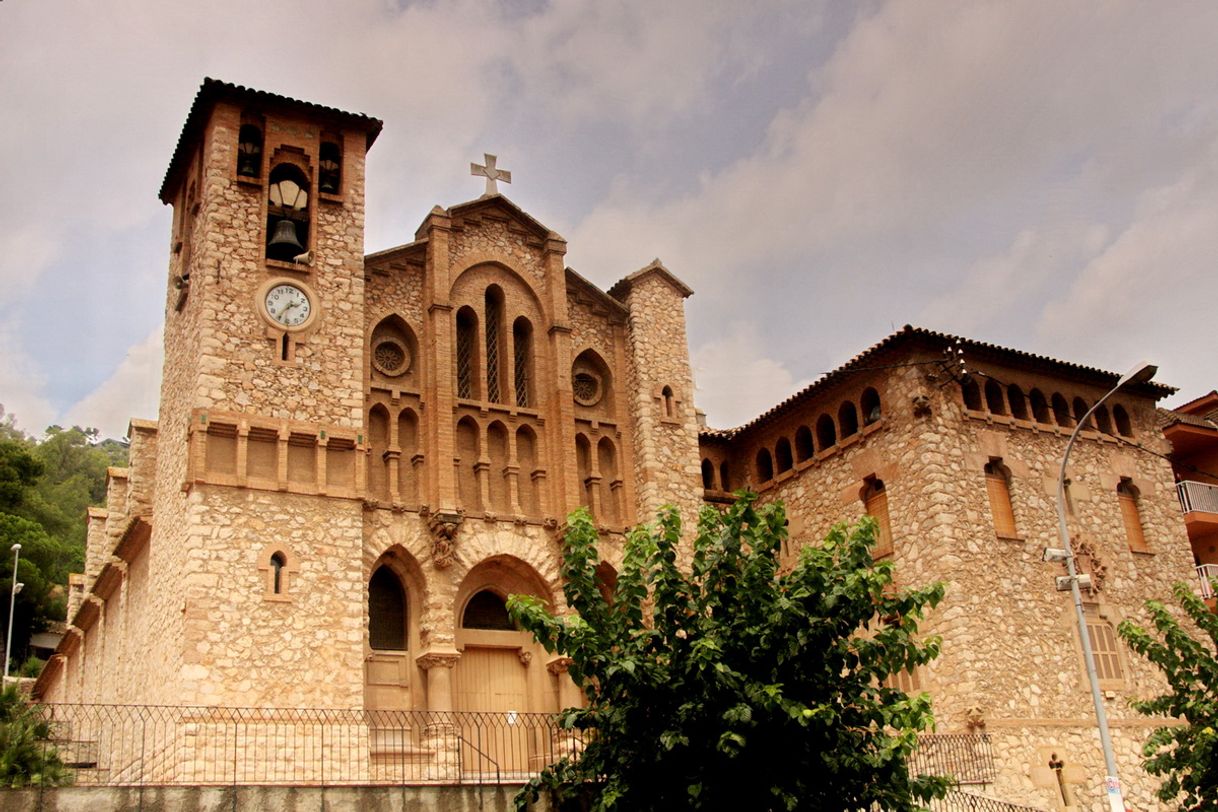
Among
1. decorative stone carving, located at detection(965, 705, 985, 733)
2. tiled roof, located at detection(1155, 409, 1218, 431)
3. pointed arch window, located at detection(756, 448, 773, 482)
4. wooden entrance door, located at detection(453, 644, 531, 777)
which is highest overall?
tiled roof, located at detection(1155, 409, 1218, 431)

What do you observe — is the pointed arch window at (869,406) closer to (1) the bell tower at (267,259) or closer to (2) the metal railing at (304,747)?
(2) the metal railing at (304,747)

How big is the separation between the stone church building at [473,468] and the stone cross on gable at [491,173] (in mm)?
643

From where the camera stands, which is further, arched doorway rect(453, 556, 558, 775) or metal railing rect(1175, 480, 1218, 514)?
metal railing rect(1175, 480, 1218, 514)

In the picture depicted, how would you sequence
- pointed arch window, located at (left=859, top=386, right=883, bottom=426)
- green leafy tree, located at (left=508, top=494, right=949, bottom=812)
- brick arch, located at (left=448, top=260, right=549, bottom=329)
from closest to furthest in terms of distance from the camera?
green leafy tree, located at (left=508, top=494, right=949, bottom=812) → brick arch, located at (left=448, top=260, right=549, bottom=329) → pointed arch window, located at (left=859, top=386, right=883, bottom=426)

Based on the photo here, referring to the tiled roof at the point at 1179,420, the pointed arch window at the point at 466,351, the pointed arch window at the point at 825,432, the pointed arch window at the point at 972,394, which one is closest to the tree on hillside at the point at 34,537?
the pointed arch window at the point at 466,351

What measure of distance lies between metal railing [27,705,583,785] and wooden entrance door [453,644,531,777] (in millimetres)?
52

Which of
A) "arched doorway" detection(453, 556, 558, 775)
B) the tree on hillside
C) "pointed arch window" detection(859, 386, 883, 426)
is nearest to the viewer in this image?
"arched doorway" detection(453, 556, 558, 775)

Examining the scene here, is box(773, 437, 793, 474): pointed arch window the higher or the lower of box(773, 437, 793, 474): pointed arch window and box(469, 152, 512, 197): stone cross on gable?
the lower

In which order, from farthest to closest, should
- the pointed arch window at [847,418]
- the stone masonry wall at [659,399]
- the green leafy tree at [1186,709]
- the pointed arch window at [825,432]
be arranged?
the pointed arch window at [825,432] → the pointed arch window at [847,418] → the stone masonry wall at [659,399] → the green leafy tree at [1186,709]

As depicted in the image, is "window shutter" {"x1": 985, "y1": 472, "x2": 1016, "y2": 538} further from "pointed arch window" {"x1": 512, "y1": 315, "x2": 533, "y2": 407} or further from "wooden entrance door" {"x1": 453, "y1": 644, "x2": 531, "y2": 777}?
"wooden entrance door" {"x1": 453, "y1": 644, "x2": 531, "y2": 777}

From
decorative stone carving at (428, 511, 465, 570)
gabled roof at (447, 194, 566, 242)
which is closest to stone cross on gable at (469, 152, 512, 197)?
gabled roof at (447, 194, 566, 242)

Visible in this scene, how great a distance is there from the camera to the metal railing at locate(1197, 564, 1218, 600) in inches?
1130

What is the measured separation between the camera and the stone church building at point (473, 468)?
2000 centimetres

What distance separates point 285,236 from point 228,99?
9.73ft
